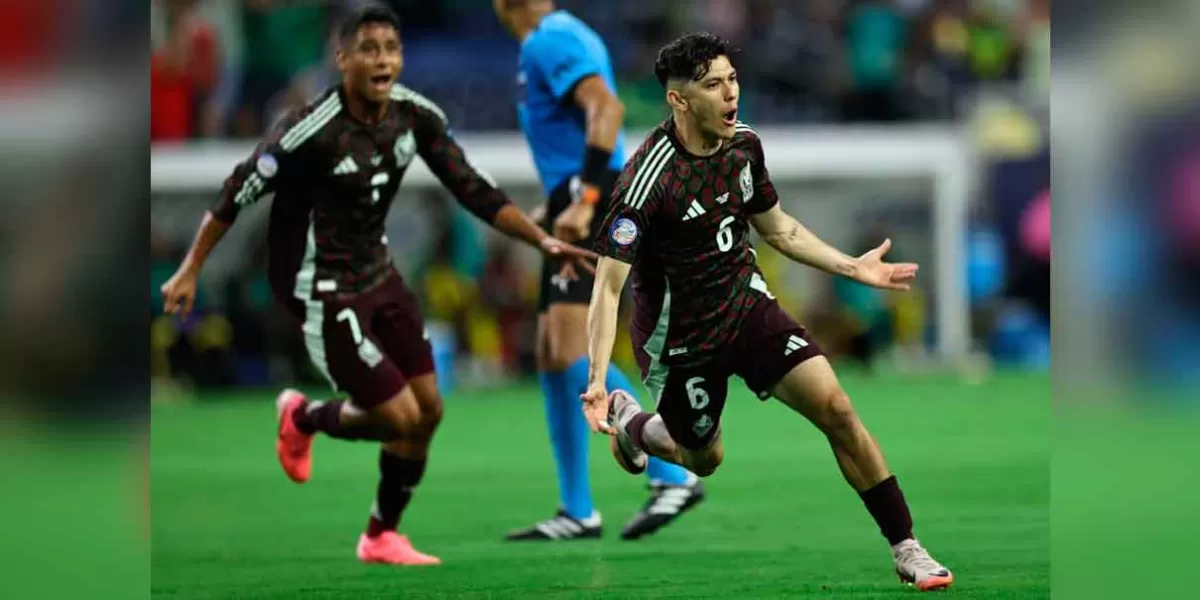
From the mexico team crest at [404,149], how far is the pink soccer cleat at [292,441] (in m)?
1.51

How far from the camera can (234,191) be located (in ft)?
26.2

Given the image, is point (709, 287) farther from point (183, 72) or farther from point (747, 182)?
point (183, 72)

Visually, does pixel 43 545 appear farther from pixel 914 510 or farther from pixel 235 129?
pixel 235 129

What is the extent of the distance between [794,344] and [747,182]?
0.67m

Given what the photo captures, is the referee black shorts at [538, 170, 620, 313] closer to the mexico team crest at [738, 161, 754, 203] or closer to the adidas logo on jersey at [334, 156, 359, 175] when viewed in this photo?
the adidas logo on jersey at [334, 156, 359, 175]

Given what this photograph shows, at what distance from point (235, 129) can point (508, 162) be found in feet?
10.9

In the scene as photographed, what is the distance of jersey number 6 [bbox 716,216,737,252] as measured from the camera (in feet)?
22.9

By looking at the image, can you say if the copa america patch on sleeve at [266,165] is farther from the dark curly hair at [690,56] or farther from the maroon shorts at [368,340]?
the dark curly hair at [690,56]

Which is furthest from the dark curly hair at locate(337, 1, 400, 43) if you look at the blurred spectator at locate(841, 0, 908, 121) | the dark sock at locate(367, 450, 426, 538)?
the blurred spectator at locate(841, 0, 908, 121)

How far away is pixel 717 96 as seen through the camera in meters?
6.66

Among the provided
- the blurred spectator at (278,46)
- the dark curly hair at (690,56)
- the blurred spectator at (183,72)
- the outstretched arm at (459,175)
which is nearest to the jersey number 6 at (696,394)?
the dark curly hair at (690,56)

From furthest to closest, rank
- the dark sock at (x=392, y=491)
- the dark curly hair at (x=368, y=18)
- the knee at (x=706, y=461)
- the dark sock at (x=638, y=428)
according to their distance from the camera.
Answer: the dark sock at (x=392, y=491) < the dark curly hair at (x=368, y=18) < the dark sock at (x=638, y=428) < the knee at (x=706, y=461)

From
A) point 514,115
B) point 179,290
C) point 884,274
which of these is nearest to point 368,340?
point 179,290

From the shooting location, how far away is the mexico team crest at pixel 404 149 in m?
8.16
